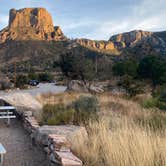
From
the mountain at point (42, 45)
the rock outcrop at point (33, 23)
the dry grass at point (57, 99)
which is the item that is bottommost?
the dry grass at point (57, 99)

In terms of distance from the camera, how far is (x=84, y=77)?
1099 inches

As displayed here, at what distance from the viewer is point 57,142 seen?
5031mm

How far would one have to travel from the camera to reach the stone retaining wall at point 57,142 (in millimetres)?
4367

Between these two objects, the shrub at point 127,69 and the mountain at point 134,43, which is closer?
the shrub at point 127,69

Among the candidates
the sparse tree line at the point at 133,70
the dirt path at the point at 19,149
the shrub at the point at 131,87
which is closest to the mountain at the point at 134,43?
the sparse tree line at the point at 133,70

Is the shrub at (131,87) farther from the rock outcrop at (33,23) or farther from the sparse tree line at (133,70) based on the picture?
the rock outcrop at (33,23)

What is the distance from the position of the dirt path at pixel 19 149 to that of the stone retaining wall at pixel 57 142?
179 millimetres

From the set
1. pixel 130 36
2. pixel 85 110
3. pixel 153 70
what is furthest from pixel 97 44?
pixel 85 110

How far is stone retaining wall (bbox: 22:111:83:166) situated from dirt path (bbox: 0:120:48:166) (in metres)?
0.18

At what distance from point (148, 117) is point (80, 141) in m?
3.67

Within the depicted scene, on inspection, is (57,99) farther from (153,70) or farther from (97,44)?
(97,44)

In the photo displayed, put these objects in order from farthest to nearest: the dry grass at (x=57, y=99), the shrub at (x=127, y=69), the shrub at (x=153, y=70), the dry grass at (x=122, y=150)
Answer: the shrub at (x=127, y=69) < the shrub at (x=153, y=70) < the dry grass at (x=57, y=99) < the dry grass at (x=122, y=150)

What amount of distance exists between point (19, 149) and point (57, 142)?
1709 millimetres

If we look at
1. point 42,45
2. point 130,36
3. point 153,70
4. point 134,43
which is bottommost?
point 153,70
